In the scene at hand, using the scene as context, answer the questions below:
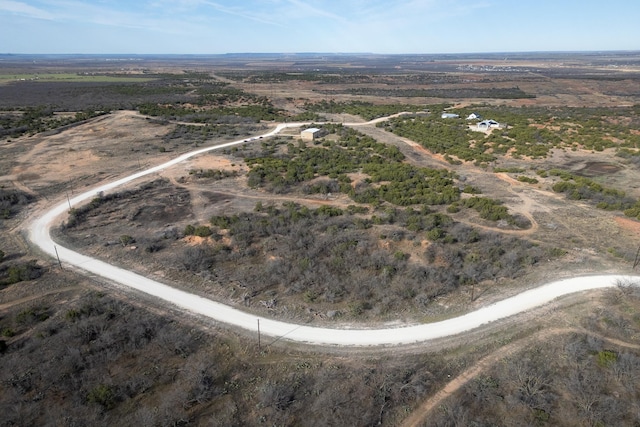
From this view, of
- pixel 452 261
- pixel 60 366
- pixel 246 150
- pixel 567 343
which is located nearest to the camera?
pixel 60 366

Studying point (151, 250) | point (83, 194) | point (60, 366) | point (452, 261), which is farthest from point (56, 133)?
point (452, 261)

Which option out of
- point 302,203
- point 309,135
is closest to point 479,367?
point 302,203

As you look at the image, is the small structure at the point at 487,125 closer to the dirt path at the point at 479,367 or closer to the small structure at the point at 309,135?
the small structure at the point at 309,135

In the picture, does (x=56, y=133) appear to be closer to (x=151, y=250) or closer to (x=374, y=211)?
(x=151, y=250)

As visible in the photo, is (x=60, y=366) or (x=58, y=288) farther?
(x=58, y=288)

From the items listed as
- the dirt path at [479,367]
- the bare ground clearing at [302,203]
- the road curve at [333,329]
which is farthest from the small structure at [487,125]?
the dirt path at [479,367]

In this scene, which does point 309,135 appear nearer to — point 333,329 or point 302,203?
point 302,203

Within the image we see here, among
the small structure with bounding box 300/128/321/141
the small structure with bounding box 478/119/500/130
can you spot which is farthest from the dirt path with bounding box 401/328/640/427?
the small structure with bounding box 478/119/500/130
